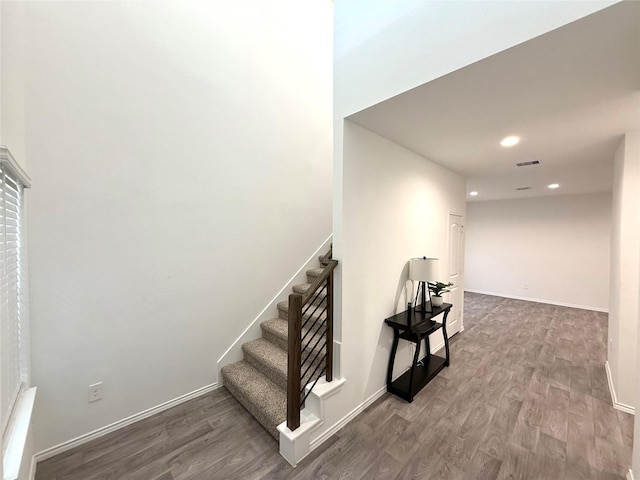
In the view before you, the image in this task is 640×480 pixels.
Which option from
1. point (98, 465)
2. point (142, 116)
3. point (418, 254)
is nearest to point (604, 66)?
point (418, 254)

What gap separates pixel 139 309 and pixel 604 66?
11.2 feet

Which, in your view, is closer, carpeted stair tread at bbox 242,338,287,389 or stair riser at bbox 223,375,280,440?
stair riser at bbox 223,375,280,440

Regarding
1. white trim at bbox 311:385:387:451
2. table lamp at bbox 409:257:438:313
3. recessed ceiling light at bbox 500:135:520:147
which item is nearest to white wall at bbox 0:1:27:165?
white trim at bbox 311:385:387:451

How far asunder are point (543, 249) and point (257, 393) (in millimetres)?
6798

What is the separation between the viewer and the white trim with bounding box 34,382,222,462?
174 centimetres

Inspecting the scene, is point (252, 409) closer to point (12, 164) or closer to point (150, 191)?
point (150, 191)

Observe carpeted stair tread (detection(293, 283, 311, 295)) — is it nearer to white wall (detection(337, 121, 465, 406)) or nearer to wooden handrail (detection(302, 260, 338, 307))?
white wall (detection(337, 121, 465, 406))

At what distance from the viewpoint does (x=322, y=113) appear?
351 cm

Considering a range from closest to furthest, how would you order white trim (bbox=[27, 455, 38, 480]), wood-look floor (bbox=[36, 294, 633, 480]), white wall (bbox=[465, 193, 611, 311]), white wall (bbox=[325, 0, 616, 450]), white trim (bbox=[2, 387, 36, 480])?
1. white trim (bbox=[2, 387, 36, 480])
2. white wall (bbox=[325, 0, 616, 450])
3. white trim (bbox=[27, 455, 38, 480])
4. wood-look floor (bbox=[36, 294, 633, 480])
5. white wall (bbox=[465, 193, 611, 311])

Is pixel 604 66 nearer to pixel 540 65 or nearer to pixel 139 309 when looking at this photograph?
pixel 540 65

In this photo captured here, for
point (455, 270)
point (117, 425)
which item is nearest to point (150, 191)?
point (117, 425)

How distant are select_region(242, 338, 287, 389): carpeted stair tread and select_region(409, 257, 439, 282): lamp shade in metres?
1.55

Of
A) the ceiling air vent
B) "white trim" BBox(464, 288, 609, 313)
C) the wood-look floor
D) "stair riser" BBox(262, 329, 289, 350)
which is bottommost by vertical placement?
the wood-look floor

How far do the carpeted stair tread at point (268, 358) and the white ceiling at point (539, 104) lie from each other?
221cm
